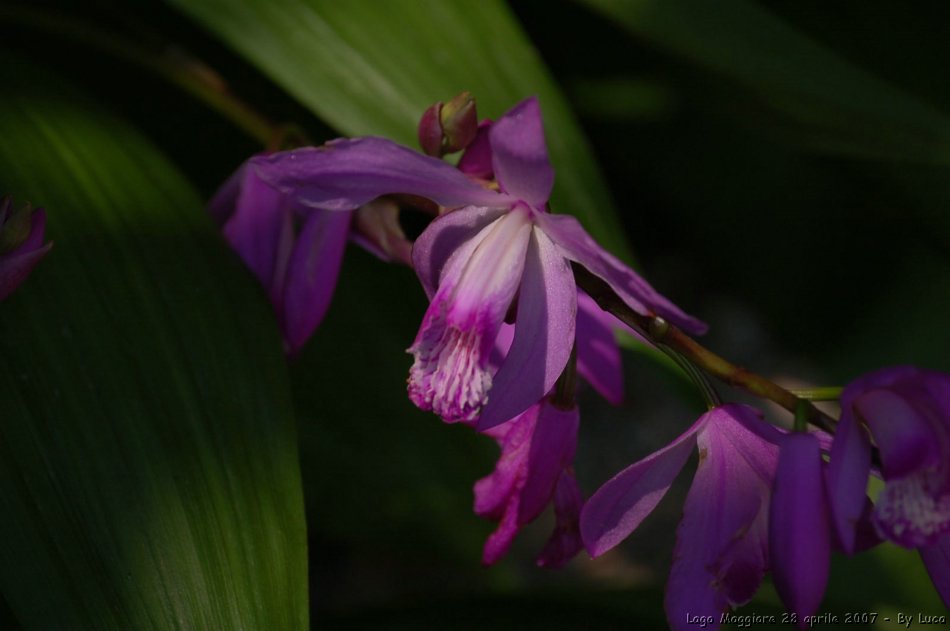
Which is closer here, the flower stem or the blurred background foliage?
the flower stem

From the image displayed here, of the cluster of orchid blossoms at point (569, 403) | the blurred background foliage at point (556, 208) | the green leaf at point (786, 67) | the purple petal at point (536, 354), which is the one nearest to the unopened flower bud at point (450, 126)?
the cluster of orchid blossoms at point (569, 403)

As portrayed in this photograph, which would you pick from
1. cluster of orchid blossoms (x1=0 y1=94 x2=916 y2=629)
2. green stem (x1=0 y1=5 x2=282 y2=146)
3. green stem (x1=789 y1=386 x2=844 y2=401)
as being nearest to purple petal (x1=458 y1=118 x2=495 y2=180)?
cluster of orchid blossoms (x1=0 y1=94 x2=916 y2=629)

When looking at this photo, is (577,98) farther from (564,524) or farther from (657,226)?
(564,524)

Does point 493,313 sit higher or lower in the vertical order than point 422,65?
lower

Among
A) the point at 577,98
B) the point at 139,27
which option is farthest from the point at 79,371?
the point at 577,98

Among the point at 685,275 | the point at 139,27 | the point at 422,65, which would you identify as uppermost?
the point at 139,27

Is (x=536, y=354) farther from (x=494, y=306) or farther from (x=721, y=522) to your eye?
(x=721, y=522)

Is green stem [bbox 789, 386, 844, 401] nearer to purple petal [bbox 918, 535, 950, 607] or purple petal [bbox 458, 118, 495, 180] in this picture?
purple petal [bbox 918, 535, 950, 607]
